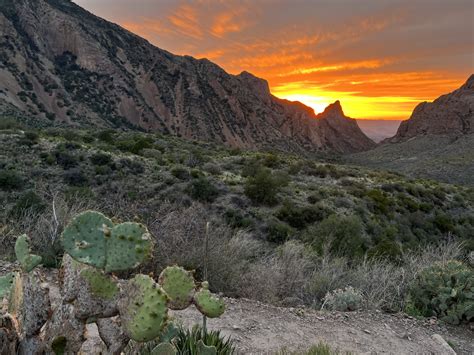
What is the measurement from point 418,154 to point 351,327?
298ft

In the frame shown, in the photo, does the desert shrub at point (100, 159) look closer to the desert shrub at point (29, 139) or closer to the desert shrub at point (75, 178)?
the desert shrub at point (75, 178)

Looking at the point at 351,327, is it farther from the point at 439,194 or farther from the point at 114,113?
the point at 114,113

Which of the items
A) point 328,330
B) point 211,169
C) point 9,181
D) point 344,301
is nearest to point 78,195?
point 9,181

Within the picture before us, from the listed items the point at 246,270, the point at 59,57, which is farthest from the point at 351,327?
the point at 59,57

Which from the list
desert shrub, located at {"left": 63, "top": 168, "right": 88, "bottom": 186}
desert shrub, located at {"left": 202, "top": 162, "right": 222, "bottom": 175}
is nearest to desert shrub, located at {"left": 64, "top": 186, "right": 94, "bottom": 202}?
desert shrub, located at {"left": 63, "top": 168, "right": 88, "bottom": 186}

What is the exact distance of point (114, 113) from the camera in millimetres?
66438

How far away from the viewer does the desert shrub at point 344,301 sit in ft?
22.0

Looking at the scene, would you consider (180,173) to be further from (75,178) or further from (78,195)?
(78,195)

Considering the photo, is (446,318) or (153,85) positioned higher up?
(153,85)

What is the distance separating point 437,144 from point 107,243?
4211 inches

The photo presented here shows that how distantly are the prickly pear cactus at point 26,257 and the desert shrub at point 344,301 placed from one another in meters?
5.10

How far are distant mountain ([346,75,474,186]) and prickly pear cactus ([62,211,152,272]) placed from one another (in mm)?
58524

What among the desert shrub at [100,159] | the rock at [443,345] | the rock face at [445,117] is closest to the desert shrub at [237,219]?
the desert shrub at [100,159]

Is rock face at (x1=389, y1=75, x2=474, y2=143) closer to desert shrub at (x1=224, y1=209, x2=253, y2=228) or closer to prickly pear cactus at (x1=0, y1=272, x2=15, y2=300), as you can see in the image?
desert shrub at (x1=224, y1=209, x2=253, y2=228)
